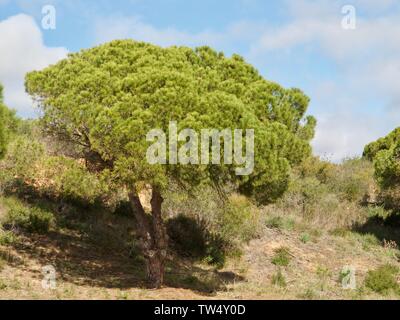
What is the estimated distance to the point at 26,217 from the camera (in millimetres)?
16391

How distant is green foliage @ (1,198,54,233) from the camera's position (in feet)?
53.1

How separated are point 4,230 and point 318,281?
10.2 metres

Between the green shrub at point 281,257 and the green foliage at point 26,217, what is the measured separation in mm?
7895

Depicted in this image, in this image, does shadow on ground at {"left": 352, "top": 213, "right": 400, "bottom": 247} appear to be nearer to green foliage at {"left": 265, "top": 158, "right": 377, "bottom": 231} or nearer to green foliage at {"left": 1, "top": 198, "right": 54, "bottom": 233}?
Answer: green foliage at {"left": 265, "top": 158, "right": 377, "bottom": 231}

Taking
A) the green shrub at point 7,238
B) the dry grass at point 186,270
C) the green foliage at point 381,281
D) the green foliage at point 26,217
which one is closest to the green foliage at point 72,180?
the green foliage at point 26,217

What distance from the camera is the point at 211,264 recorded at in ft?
57.5

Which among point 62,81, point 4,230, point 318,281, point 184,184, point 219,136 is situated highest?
point 62,81

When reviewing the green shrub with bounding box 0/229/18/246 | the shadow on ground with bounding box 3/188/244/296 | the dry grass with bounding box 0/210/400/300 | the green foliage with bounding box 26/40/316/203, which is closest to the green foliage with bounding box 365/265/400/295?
the dry grass with bounding box 0/210/400/300

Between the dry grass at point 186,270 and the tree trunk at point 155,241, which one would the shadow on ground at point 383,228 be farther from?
the tree trunk at point 155,241

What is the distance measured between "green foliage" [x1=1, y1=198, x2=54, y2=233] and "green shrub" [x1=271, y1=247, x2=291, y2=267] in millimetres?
7895
